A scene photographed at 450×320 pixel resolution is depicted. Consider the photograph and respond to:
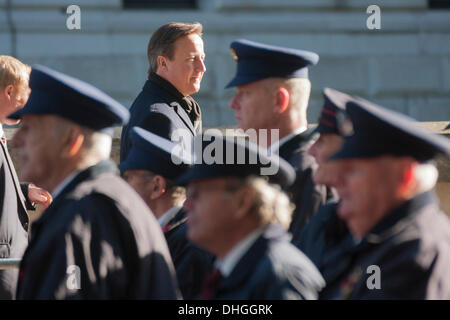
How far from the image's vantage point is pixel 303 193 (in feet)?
16.5

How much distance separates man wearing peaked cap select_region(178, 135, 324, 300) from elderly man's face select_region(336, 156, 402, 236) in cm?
24

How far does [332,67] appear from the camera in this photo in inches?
485

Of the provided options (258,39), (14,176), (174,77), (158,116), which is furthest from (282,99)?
(258,39)

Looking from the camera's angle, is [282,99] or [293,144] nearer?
[293,144]

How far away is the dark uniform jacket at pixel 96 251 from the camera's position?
374 centimetres

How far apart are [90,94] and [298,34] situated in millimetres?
8460

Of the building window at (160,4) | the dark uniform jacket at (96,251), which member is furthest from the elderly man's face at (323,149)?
the building window at (160,4)

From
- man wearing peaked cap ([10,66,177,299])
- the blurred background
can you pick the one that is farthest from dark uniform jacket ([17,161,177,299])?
the blurred background

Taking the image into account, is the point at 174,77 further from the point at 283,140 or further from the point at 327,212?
the point at 327,212

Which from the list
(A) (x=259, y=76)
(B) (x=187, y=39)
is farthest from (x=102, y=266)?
(B) (x=187, y=39)

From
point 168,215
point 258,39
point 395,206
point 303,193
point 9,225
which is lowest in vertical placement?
point 258,39

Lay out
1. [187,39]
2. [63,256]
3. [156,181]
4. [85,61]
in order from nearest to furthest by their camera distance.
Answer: [63,256], [156,181], [187,39], [85,61]

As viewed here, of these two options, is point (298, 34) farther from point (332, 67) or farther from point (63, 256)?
point (63, 256)

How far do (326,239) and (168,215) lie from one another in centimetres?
114
